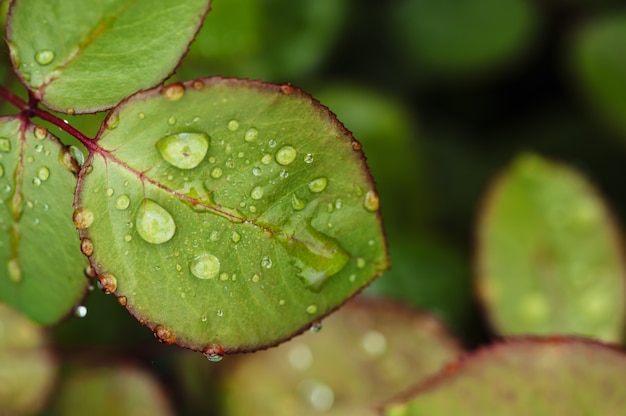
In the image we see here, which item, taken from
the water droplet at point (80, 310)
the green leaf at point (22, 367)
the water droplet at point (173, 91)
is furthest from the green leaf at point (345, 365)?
the water droplet at point (173, 91)

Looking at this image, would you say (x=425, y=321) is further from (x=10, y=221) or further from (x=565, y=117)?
(x=565, y=117)

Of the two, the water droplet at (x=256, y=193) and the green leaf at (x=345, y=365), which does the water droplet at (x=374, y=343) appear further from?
the water droplet at (x=256, y=193)

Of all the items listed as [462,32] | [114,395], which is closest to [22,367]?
[114,395]

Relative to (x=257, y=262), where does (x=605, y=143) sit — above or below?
below

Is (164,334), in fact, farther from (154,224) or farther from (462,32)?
(462,32)

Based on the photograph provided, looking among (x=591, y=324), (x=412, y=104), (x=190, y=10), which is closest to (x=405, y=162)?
(x=412, y=104)
